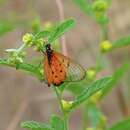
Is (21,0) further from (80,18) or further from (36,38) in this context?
(36,38)

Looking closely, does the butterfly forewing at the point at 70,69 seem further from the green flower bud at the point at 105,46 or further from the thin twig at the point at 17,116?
the thin twig at the point at 17,116

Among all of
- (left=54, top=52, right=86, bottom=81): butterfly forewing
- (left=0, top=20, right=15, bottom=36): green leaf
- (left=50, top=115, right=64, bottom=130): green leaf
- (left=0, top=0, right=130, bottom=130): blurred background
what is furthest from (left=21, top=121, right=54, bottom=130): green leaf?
(left=0, top=0, right=130, bottom=130): blurred background

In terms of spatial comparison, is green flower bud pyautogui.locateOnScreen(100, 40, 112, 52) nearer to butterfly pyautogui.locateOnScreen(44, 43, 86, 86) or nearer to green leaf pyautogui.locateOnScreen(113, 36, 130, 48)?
green leaf pyautogui.locateOnScreen(113, 36, 130, 48)

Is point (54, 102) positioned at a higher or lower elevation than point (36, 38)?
lower

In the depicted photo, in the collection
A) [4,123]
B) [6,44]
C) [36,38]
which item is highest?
[36,38]

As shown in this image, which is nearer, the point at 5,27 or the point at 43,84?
the point at 5,27

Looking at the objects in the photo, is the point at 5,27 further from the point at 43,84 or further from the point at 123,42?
the point at 43,84

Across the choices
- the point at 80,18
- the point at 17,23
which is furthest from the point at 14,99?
A: the point at 17,23

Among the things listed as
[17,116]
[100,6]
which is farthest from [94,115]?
[17,116]
